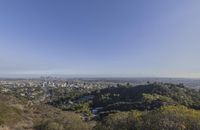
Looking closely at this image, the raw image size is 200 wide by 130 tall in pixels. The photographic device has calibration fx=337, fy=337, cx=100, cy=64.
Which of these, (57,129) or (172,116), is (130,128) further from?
(57,129)

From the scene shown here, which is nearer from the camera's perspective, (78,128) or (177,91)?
(78,128)

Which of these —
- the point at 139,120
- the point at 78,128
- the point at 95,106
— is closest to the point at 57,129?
the point at 78,128

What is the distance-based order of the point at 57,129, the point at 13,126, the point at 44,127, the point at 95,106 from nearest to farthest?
the point at 57,129 → the point at 44,127 → the point at 13,126 → the point at 95,106

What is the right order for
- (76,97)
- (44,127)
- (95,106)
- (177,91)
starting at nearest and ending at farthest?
(44,127) → (95,106) → (177,91) → (76,97)

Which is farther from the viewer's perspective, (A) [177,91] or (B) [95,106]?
(A) [177,91]

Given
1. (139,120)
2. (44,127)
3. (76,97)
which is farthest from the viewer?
(76,97)

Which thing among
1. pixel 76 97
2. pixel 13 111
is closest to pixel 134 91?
pixel 76 97

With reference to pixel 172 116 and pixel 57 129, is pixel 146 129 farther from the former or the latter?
pixel 57 129

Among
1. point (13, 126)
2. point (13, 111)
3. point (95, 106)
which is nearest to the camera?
point (13, 126)

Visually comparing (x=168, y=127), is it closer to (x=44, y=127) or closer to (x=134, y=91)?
(x=44, y=127)
